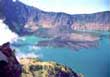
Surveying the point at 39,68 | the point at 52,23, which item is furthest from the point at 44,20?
the point at 39,68

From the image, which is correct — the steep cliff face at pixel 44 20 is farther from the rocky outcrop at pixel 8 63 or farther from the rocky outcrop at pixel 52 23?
the rocky outcrop at pixel 8 63

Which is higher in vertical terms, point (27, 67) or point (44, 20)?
point (44, 20)

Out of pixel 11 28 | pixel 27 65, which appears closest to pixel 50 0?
pixel 11 28

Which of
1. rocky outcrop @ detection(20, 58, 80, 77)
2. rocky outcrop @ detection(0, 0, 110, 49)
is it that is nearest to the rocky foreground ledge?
rocky outcrop @ detection(20, 58, 80, 77)

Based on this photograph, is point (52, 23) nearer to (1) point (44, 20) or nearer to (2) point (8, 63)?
(1) point (44, 20)

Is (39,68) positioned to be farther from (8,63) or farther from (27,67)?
(8,63)

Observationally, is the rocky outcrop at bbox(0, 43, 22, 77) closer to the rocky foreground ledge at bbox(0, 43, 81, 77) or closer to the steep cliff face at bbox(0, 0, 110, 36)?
the rocky foreground ledge at bbox(0, 43, 81, 77)
